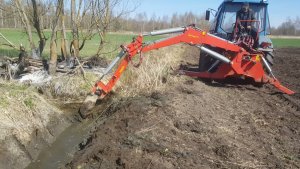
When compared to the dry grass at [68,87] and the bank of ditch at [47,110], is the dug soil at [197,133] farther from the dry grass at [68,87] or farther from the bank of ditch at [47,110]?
the dry grass at [68,87]

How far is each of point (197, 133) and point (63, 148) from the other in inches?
112

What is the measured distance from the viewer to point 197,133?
6.50 meters

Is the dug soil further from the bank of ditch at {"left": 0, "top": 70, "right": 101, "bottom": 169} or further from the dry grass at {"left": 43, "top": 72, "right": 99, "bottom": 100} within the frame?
the dry grass at {"left": 43, "top": 72, "right": 99, "bottom": 100}

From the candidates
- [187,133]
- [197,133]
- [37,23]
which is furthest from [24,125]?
[37,23]

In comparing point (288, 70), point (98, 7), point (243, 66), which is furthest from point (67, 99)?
point (288, 70)

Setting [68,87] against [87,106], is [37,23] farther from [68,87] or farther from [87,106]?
[87,106]

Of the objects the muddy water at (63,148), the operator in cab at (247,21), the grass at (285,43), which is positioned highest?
the operator in cab at (247,21)

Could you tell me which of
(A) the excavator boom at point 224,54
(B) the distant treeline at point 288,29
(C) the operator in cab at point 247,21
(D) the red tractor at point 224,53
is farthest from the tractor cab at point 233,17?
(B) the distant treeline at point 288,29

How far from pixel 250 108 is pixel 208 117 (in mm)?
1510

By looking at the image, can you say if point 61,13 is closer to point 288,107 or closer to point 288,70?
point 288,107

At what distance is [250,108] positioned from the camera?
27.7 feet

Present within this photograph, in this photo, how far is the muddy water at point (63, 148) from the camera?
6.90 m

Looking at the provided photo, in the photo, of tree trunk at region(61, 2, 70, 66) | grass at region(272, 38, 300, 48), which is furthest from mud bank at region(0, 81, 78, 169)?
grass at region(272, 38, 300, 48)

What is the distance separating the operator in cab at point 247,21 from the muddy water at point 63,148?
4977 millimetres
